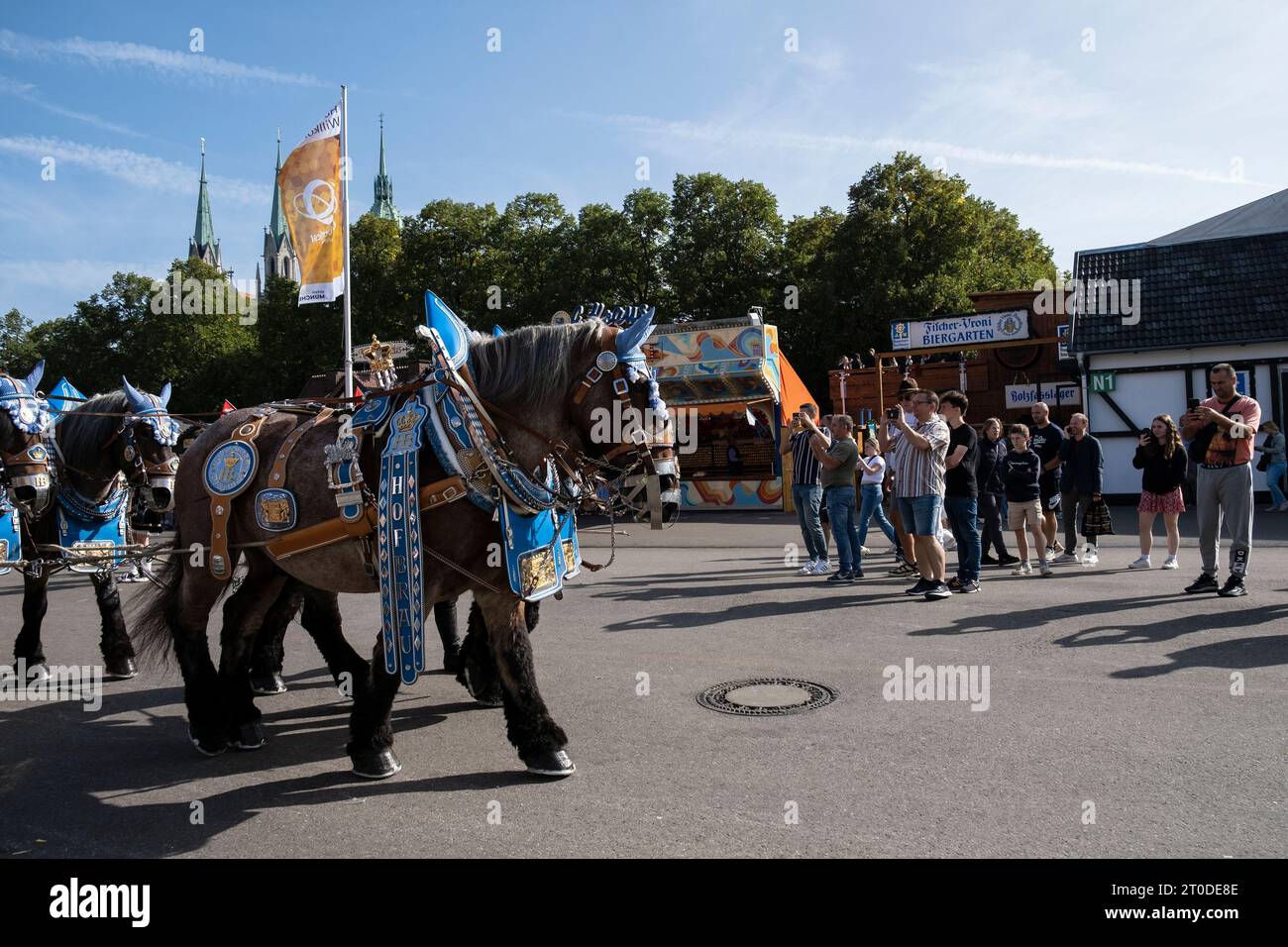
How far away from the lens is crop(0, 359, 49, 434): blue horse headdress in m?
6.05

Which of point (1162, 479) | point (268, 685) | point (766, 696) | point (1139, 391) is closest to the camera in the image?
point (766, 696)

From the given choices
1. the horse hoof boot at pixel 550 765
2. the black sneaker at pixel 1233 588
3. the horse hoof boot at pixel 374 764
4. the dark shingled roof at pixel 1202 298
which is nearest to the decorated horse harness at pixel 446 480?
the horse hoof boot at pixel 374 764

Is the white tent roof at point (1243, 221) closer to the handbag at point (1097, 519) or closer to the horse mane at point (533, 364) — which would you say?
the handbag at point (1097, 519)

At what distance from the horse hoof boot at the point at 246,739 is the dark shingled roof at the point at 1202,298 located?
20.0 meters

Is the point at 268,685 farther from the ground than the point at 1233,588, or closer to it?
closer to it

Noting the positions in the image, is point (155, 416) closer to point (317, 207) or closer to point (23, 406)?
point (23, 406)

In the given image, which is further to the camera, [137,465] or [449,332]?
[137,465]

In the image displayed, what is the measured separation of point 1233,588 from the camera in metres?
8.08

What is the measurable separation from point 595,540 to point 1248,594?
1107cm

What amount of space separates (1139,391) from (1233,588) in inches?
547

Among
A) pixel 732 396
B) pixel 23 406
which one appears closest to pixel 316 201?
pixel 732 396

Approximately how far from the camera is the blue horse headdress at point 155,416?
6.77m

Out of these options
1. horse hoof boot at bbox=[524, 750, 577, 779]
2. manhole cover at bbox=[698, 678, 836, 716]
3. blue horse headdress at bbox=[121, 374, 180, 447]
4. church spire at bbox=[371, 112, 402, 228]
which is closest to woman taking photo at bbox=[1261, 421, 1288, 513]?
manhole cover at bbox=[698, 678, 836, 716]

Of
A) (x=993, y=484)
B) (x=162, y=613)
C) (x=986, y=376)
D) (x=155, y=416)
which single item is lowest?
(x=162, y=613)
